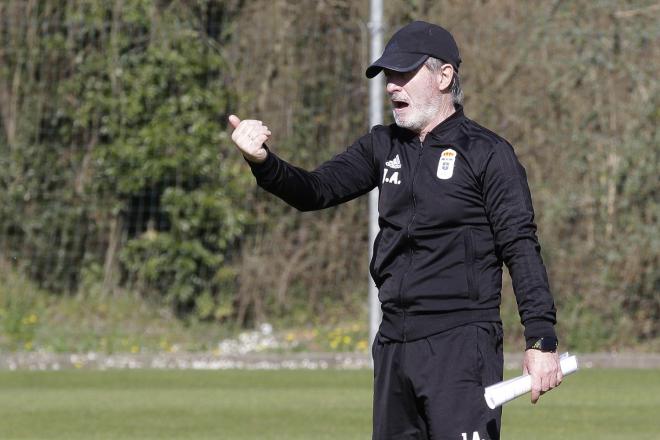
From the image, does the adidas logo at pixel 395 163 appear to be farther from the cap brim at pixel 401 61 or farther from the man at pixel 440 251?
the cap brim at pixel 401 61

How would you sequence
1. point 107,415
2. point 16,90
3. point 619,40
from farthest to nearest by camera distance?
point 16,90 < point 619,40 < point 107,415

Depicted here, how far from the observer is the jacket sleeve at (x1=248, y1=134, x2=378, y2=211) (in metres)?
5.06

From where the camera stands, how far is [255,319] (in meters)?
14.3

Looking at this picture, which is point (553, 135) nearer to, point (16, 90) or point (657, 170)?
point (657, 170)

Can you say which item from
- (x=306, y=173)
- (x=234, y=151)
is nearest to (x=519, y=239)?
(x=306, y=173)

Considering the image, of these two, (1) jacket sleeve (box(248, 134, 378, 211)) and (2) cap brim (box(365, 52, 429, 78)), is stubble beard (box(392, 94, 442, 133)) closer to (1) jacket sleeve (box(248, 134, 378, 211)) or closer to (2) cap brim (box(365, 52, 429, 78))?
(2) cap brim (box(365, 52, 429, 78))

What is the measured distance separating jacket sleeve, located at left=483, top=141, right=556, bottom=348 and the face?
10.7 inches

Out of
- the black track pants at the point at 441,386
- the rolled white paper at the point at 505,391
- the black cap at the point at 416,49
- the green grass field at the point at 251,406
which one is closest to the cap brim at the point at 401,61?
the black cap at the point at 416,49

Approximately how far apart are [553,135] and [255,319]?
3.37 metres

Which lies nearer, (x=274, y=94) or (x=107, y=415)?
(x=107, y=415)

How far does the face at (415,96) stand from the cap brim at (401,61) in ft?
0.09


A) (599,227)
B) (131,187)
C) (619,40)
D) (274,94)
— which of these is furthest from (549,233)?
(131,187)

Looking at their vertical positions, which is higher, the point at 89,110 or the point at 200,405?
the point at 89,110

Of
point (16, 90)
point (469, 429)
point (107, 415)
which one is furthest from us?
point (16, 90)
